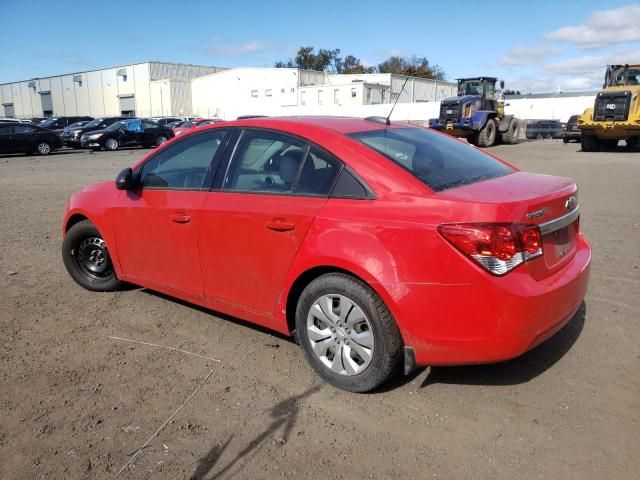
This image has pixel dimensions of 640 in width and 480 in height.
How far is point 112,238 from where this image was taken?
14.8ft

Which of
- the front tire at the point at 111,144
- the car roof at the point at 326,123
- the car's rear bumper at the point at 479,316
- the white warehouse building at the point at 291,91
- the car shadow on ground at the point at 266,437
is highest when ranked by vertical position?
the white warehouse building at the point at 291,91

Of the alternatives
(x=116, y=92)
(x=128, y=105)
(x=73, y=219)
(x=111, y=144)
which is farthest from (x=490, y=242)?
(x=116, y=92)

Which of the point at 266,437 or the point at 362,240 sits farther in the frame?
the point at 362,240

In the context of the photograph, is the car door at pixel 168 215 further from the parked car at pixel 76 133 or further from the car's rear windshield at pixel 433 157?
the parked car at pixel 76 133

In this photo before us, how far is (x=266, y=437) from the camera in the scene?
110 inches

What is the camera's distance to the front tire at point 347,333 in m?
2.95

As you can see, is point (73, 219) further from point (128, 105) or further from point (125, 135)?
point (128, 105)

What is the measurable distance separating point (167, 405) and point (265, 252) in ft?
3.54

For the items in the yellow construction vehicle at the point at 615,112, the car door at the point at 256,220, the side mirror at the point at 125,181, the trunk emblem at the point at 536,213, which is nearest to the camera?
the trunk emblem at the point at 536,213

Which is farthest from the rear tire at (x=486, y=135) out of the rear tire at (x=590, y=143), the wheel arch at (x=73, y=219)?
the wheel arch at (x=73, y=219)

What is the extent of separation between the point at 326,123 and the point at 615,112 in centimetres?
2101

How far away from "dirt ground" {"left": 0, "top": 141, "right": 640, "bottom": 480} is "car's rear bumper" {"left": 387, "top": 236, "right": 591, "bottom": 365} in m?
0.42

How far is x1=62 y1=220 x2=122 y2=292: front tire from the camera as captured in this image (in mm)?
4863

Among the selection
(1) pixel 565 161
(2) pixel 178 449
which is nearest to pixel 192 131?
(2) pixel 178 449
